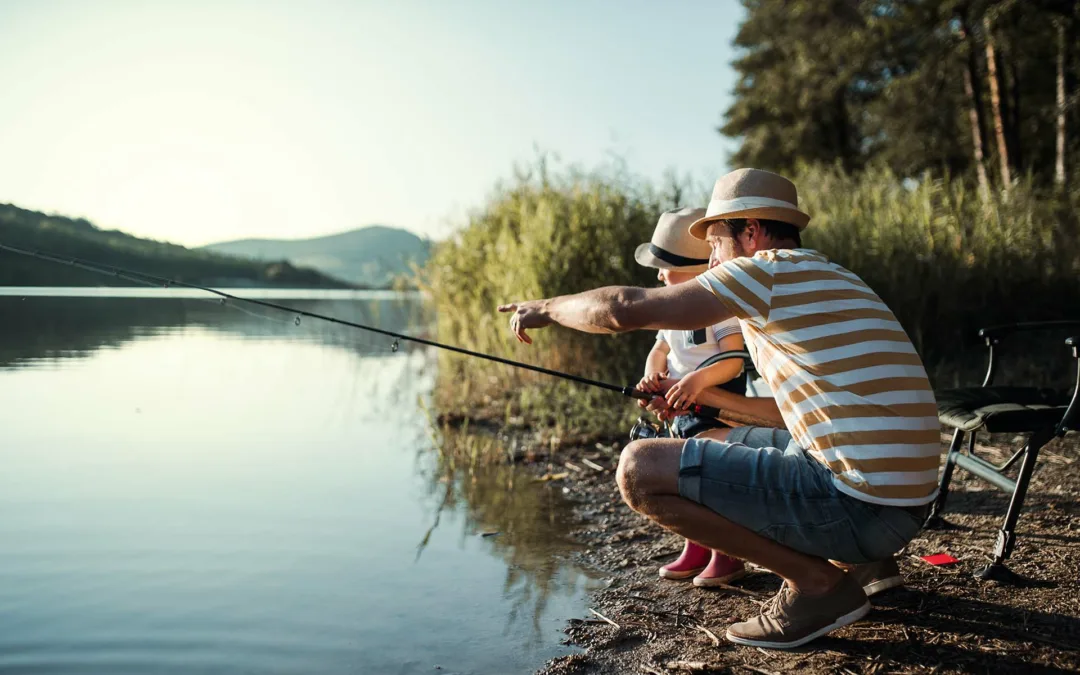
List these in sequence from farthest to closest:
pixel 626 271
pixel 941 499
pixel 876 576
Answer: pixel 626 271 → pixel 941 499 → pixel 876 576

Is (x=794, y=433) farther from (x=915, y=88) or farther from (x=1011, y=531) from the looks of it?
(x=915, y=88)

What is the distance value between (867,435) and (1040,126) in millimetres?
24006

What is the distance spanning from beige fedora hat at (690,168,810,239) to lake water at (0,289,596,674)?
1.60 metres

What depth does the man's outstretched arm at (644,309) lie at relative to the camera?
2.45 m

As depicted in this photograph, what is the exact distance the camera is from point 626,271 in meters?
7.83

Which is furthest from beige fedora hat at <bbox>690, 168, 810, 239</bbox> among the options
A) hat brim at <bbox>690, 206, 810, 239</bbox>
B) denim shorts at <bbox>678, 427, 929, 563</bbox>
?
denim shorts at <bbox>678, 427, 929, 563</bbox>

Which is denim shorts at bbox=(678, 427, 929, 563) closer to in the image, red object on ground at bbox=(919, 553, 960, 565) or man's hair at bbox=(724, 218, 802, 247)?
man's hair at bbox=(724, 218, 802, 247)

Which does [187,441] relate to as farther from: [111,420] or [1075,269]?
[1075,269]

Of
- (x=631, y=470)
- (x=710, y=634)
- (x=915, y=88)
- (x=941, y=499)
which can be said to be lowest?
(x=710, y=634)

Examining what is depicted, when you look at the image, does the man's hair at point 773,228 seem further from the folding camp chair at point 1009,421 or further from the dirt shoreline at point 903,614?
the dirt shoreline at point 903,614

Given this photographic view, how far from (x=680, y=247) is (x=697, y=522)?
4.56ft

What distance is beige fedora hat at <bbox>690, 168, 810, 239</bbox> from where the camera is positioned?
2.66 meters

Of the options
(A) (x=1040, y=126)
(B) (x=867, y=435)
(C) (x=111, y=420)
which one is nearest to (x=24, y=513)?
(C) (x=111, y=420)

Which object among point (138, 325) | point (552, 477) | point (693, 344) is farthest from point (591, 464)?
point (138, 325)
